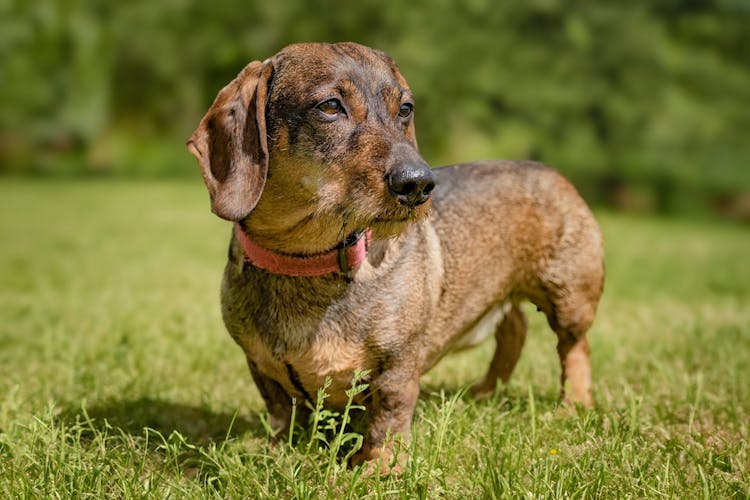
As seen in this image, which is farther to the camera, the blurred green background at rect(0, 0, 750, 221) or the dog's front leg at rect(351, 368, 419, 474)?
the blurred green background at rect(0, 0, 750, 221)

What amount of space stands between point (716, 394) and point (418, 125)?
15.1m

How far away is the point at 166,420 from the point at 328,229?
1.44 m

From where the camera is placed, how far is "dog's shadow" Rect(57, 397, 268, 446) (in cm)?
354

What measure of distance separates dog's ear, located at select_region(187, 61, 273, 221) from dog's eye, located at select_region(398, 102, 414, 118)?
1.68ft

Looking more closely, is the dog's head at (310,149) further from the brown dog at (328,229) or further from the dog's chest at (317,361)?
the dog's chest at (317,361)

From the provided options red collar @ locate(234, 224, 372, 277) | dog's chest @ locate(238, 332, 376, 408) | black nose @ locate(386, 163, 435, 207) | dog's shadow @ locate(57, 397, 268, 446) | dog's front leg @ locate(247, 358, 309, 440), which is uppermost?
black nose @ locate(386, 163, 435, 207)

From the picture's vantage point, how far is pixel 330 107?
9.34 ft

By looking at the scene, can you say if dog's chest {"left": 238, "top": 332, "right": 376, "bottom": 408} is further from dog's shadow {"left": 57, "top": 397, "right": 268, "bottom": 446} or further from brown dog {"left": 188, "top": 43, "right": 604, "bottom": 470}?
dog's shadow {"left": 57, "top": 397, "right": 268, "bottom": 446}

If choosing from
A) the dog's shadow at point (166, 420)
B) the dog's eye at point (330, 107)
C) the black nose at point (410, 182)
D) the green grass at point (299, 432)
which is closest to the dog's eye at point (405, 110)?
the dog's eye at point (330, 107)

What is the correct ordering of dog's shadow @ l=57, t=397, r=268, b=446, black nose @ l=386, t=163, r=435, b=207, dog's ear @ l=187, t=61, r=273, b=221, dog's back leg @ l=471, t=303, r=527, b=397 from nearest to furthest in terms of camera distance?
black nose @ l=386, t=163, r=435, b=207
dog's ear @ l=187, t=61, r=273, b=221
dog's shadow @ l=57, t=397, r=268, b=446
dog's back leg @ l=471, t=303, r=527, b=397

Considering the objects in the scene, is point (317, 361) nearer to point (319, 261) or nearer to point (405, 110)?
point (319, 261)

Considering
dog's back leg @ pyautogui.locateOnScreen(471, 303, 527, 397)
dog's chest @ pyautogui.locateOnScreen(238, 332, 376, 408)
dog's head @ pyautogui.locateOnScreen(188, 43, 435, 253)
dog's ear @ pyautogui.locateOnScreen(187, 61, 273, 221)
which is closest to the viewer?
dog's head @ pyautogui.locateOnScreen(188, 43, 435, 253)

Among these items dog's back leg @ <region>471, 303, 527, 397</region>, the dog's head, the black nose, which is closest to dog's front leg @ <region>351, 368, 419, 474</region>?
the dog's head

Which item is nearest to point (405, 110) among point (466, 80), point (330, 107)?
point (330, 107)
